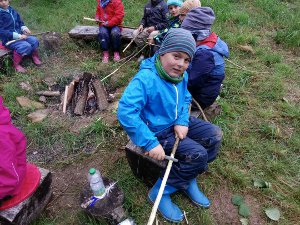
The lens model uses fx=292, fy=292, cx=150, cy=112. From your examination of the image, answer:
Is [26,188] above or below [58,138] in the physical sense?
above

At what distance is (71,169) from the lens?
3592 millimetres

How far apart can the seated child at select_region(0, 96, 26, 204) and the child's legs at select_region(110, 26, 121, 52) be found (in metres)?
3.73

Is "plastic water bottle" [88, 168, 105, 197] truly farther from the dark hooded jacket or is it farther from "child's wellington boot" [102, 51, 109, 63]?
the dark hooded jacket

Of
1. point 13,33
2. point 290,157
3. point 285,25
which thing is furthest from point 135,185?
point 285,25

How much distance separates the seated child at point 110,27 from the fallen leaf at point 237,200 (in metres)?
3.70

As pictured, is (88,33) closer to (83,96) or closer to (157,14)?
(157,14)

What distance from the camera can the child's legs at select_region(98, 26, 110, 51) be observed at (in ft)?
19.3

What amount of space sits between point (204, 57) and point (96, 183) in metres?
1.79

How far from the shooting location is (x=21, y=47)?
5.46 meters

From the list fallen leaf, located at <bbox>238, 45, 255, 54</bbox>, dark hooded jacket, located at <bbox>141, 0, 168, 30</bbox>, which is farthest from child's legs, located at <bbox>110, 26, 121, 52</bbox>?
fallen leaf, located at <bbox>238, 45, 255, 54</bbox>

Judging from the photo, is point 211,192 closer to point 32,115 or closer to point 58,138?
point 58,138

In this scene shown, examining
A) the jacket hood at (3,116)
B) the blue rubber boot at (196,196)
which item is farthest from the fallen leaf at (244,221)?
A: the jacket hood at (3,116)

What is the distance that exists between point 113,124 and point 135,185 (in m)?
1.06

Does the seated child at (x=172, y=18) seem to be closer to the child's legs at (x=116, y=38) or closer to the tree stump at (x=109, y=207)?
the child's legs at (x=116, y=38)
